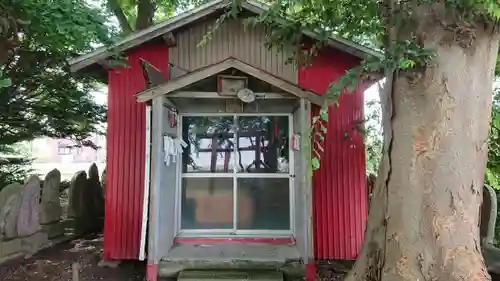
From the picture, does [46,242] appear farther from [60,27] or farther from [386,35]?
[386,35]

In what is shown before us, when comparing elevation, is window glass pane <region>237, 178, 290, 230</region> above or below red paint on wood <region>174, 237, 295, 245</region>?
above

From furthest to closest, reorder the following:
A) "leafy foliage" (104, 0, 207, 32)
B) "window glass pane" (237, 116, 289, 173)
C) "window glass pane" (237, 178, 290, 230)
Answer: "leafy foliage" (104, 0, 207, 32)
"window glass pane" (237, 116, 289, 173)
"window glass pane" (237, 178, 290, 230)

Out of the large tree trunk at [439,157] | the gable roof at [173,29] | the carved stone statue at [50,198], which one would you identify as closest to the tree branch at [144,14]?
the gable roof at [173,29]

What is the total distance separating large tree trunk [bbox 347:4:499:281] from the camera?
11.2 ft

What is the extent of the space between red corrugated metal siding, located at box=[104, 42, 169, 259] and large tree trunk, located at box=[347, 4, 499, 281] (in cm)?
387

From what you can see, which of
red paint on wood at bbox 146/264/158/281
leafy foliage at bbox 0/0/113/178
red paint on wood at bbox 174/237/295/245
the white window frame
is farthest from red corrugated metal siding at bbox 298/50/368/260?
leafy foliage at bbox 0/0/113/178

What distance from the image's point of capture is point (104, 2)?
10.1 m

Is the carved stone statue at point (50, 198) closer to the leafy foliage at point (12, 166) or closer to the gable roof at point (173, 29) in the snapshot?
the gable roof at point (173, 29)

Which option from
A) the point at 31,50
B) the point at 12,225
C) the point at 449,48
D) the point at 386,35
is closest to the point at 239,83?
the point at 386,35

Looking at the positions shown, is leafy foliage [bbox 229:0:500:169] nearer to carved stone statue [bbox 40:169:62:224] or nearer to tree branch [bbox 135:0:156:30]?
carved stone statue [bbox 40:169:62:224]

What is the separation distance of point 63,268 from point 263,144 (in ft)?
11.6

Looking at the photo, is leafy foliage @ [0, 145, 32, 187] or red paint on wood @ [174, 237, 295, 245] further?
leafy foliage @ [0, 145, 32, 187]

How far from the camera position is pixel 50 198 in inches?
279

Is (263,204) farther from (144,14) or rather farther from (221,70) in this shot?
(144,14)
